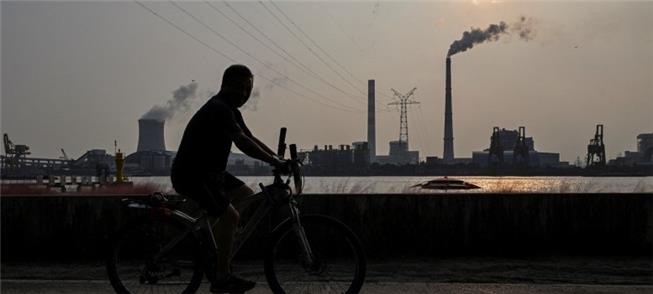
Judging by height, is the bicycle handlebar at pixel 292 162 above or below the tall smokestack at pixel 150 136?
below

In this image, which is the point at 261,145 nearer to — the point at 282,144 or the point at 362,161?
the point at 282,144

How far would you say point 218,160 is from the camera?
488 cm

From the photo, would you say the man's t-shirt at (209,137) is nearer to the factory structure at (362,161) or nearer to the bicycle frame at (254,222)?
the bicycle frame at (254,222)

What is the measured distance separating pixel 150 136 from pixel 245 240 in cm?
18155

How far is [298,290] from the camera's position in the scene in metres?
5.00

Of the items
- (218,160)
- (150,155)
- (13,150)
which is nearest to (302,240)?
(218,160)

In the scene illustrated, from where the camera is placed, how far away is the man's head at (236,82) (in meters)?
4.88

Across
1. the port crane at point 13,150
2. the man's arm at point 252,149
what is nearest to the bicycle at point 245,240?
the man's arm at point 252,149

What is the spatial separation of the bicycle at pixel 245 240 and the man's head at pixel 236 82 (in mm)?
394

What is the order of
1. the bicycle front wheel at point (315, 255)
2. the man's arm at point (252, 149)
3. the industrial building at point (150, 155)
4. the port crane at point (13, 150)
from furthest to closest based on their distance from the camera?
the industrial building at point (150, 155) < the port crane at point (13, 150) < the bicycle front wheel at point (315, 255) < the man's arm at point (252, 149)

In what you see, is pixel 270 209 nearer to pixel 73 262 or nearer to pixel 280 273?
pixel 280 273

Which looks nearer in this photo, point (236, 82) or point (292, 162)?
point (292, 162)

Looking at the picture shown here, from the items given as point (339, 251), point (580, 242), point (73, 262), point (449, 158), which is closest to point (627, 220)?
point (580, 242)

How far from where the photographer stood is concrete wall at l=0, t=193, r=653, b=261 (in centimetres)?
820
